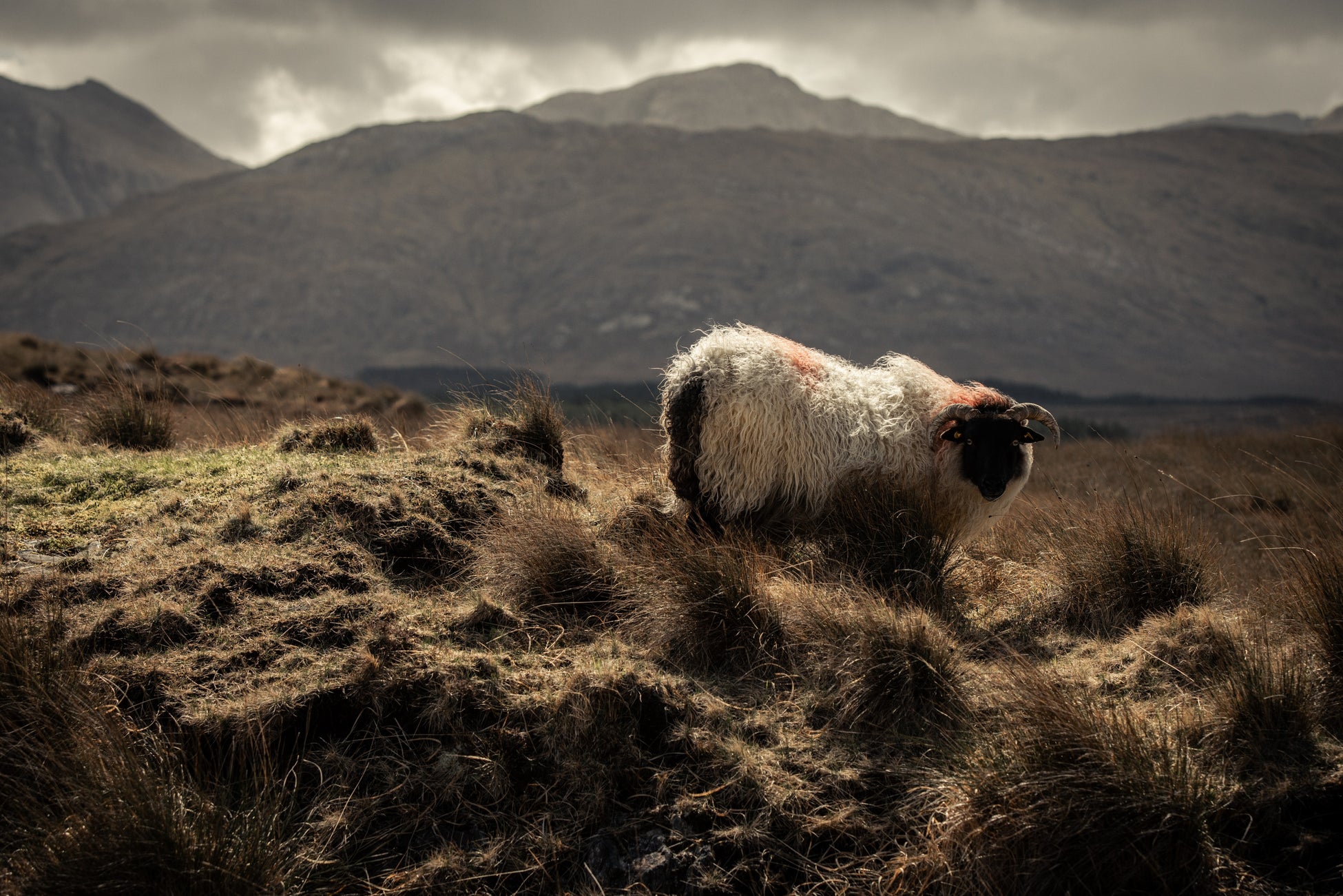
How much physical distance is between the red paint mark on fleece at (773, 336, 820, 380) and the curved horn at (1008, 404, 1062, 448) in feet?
5.29

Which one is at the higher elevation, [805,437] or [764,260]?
[764,260]

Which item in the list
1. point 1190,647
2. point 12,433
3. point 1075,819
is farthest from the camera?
point 12,433

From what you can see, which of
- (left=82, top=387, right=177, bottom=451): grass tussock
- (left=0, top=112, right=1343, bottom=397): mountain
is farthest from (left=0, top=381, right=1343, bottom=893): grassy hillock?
(left=0, top=112, right=1343, bottom=397): mountain

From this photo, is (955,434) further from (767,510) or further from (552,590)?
(552,590)

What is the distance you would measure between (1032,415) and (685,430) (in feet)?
9.41

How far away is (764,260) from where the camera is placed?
14962 centimetres

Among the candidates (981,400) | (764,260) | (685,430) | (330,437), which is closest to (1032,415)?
(981,400)

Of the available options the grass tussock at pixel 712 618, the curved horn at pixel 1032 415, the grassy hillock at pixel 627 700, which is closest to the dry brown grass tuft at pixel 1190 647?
the grassy hillock at pixel 627 700

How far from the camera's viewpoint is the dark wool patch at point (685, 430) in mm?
7938

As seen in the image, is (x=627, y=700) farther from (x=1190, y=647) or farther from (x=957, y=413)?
(x=957, y=413)

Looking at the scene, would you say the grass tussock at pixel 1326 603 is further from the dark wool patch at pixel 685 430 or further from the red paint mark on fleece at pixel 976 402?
the dark wool patch at pixel 685 430

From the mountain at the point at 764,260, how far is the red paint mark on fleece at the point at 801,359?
386ft

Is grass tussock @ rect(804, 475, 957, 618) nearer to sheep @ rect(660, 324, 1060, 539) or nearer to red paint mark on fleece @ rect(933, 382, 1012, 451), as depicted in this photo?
sheep @ rect(660, 324, 1060, 539)

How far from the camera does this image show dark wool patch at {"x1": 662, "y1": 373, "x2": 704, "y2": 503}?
7938mm
